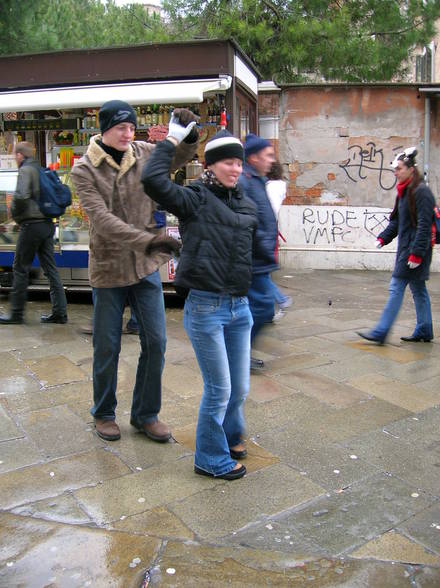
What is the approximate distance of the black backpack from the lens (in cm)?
634

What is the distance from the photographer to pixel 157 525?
9.37 ft

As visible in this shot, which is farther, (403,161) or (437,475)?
(403,161)

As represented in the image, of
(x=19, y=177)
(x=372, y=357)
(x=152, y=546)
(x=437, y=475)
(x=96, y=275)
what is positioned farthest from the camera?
(x=19, y=177)

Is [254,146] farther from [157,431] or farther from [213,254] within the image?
[157,431]

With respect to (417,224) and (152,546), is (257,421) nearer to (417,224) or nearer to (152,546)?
(152,546)

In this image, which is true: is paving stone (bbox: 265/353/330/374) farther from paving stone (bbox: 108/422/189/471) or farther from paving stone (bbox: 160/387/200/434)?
paving stone (bbox: 108/422/189/471)

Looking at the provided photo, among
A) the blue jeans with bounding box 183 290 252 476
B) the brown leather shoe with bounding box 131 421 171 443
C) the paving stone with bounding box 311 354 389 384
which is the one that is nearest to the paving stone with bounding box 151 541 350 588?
the blue jeans with bounding box 183 290 252 476

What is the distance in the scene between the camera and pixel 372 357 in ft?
18.0

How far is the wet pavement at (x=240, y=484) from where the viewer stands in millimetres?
2578

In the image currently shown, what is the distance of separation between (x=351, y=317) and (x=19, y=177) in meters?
3.92

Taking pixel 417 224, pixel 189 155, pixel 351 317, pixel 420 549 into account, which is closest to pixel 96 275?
pixel 189 155

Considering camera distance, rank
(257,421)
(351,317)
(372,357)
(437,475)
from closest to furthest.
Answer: (437,475)
(257,421)
(372,357)
(351,317)

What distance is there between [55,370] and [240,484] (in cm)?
235

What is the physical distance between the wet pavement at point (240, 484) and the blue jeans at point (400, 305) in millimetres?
383
